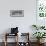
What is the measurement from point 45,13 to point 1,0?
200 cm

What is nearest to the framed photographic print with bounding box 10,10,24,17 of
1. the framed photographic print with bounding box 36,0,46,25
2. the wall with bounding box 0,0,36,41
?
the wall with bounding box 0,0,36,41

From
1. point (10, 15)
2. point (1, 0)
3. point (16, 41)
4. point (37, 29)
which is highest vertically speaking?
point (1, 0)

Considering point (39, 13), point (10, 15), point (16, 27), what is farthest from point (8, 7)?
point (39, 13)

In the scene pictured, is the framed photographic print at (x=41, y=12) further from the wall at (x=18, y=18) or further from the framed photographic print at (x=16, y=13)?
the framed photographic print at (x=16, y=13)

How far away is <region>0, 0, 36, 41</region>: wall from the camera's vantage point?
6797 mm

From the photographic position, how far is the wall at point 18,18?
6.80 m

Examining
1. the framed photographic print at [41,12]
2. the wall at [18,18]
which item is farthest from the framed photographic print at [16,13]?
the framed photographic print at [41,12]

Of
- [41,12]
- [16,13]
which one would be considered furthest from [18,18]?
[41,12]

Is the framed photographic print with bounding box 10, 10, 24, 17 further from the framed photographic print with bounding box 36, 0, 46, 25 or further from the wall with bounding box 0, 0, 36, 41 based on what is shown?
the framed photographic print with bounding box 36, 0, 46, 25

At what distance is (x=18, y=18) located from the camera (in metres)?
6.85

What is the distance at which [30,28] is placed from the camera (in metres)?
6.89

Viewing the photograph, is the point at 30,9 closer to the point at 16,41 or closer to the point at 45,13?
the point at 45,13

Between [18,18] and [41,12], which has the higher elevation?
[41,12]

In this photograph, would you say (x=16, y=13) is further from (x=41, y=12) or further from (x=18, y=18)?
(x=41, y=12)
